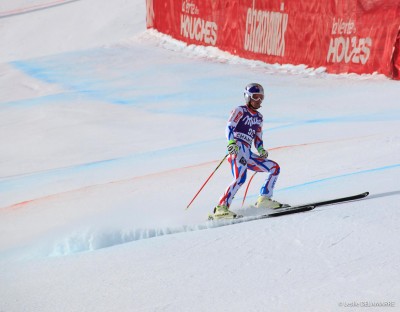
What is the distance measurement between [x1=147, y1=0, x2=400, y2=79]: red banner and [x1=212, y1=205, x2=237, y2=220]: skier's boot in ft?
28.9

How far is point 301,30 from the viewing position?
56.4ft

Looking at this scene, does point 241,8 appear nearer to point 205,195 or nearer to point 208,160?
point 208,160

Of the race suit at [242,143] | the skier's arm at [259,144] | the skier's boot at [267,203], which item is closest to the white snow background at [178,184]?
the skier's boot at [267,203]

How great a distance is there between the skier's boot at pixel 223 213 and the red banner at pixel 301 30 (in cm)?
881

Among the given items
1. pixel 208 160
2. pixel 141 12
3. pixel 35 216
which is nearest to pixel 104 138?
pixel 208 160

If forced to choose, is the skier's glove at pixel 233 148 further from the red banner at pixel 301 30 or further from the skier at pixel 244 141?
the red banner at pixel 301 30

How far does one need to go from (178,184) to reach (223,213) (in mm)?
2428

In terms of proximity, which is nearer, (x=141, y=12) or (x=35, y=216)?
(x=35, y=216)

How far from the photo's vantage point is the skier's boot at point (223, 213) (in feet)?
24.9

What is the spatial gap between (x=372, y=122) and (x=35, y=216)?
5.99 metres

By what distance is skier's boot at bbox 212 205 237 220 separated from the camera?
7.60 m

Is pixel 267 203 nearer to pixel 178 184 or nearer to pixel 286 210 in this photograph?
pixel 286 210

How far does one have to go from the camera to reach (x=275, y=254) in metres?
6.24

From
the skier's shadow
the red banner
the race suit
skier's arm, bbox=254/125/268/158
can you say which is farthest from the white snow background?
skier's arm, bbox=254/125/268/158
